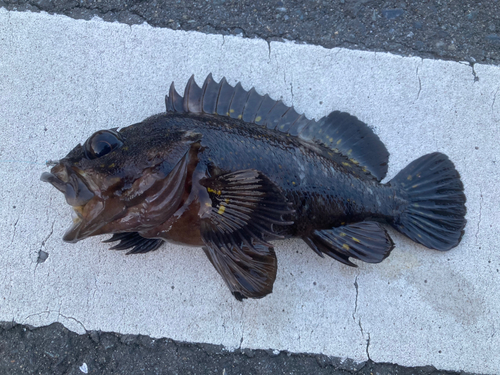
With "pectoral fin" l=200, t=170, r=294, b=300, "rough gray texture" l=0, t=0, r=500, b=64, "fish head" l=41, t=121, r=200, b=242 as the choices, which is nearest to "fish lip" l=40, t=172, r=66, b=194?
"fish head" l=41, t=121, r=200, b=242

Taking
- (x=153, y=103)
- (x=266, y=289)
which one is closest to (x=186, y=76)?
(x=153, y=103)

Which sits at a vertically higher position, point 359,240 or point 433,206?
point 433,206

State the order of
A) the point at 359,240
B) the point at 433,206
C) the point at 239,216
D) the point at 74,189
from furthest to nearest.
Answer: the point at 433,206
the point at 359,240
the point at 239,216
the point at 74,189

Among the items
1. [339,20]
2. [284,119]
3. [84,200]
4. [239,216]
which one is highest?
[339,20]

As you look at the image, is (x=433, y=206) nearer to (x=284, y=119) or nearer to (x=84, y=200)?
(x=284, y=119)

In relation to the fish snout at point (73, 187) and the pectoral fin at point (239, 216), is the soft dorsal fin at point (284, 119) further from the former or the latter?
the fish snout at point (73, 187)

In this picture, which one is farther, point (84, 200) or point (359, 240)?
point (359, 240)

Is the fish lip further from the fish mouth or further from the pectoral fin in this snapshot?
the pectoral fin

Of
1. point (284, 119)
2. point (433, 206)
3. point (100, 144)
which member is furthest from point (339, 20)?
point (100, 144)
